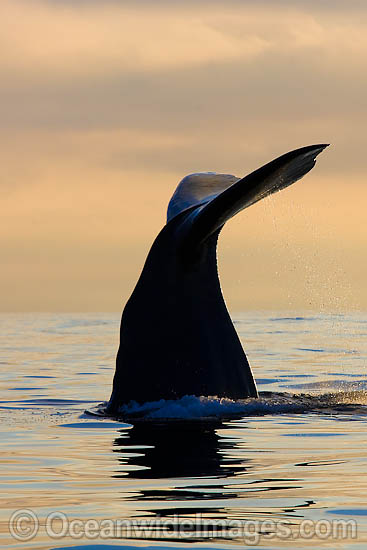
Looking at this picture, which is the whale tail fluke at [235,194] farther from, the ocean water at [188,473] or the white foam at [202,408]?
the ocean water at [188,473]

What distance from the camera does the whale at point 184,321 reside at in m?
11.0

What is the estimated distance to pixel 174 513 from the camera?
7.01 m

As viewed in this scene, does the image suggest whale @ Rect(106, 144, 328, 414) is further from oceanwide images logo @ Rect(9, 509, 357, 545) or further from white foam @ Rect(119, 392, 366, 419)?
oceanwide images logo @ Rect(9, 509, 357, 545)

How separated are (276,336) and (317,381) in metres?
19.0

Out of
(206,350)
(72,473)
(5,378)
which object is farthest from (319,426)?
(5,378)

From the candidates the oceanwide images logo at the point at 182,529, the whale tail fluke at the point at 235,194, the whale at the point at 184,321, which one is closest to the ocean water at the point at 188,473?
the oceanwide images logo at the point at 182,529

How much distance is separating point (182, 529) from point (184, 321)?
4731mm

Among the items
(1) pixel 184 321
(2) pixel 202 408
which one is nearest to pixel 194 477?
(2) pixel 202 408

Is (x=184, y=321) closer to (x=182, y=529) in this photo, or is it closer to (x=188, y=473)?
(x=188, y=473)

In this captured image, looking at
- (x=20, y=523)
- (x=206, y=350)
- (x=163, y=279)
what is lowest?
(x=20, y=523)

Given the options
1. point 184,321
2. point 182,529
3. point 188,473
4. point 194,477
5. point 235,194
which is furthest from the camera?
point 184,321

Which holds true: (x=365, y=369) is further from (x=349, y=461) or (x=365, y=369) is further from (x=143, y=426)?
(x=349, y=461)

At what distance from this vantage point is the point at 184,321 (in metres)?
11.2

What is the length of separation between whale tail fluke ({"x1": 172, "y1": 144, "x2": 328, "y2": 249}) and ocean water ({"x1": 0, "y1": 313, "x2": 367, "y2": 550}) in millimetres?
1672
